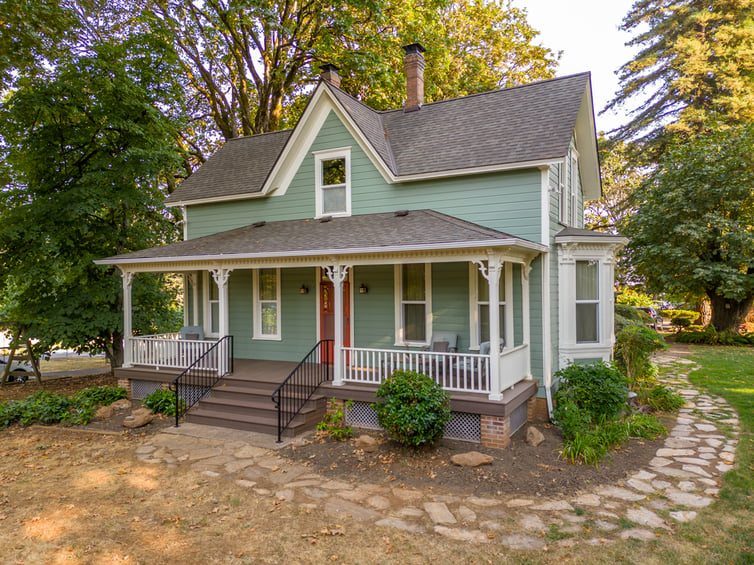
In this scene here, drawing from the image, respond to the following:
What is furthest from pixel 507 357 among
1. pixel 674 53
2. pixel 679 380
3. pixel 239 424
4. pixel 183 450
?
pixel 674 53

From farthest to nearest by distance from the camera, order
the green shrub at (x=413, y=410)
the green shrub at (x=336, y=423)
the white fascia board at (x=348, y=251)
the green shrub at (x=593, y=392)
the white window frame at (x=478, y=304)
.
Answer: the white window frame at (x=478, y=304), the green shrub at (x=593, y=392), the green shrub at (x=336, y=423), the white fascia board at (x=348, y=251), the green shrub at (x=413, y=410)

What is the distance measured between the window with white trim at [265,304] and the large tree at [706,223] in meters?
15.8

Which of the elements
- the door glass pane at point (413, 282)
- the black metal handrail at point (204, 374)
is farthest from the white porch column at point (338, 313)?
the black metal handrail at point (204, 374)

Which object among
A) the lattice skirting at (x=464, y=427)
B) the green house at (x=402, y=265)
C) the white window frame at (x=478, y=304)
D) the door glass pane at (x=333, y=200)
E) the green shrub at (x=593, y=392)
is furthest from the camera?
the door glass pane at (x=333, y=200)

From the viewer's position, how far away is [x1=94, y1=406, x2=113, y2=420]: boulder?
9.52 metres

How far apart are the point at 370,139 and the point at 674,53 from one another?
71.9 ft

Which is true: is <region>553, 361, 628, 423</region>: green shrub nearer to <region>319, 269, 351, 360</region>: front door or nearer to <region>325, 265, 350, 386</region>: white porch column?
<region>325, 265, 350, 386</region>: white porch column

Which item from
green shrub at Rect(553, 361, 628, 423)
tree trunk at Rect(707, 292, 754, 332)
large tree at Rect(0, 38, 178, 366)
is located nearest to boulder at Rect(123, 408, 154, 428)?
large tree at Rect(0, 38, 178, 366)

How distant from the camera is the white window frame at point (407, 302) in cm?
970

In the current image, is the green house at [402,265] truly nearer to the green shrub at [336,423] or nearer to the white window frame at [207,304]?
the white window frame at [207,304]

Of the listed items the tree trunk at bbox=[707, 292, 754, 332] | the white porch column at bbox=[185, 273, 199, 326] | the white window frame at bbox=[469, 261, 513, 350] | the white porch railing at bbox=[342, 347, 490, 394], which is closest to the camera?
the white porch railing at bbox=[342, 347, 490, 394]

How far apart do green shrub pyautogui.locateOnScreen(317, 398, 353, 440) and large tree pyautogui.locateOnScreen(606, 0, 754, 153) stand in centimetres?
2174

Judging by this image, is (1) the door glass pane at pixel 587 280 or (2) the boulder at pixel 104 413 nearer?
(2) the boulder at pixel 104 413

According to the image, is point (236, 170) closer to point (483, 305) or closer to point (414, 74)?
point (414, 74)
